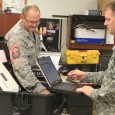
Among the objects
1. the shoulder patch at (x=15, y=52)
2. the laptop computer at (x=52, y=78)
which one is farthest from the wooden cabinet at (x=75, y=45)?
the shoulder patch at (x=15, y=52)

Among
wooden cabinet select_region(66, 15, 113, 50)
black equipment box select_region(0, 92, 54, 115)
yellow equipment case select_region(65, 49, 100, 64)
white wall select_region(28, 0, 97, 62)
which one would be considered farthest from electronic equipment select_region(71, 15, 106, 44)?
black equipment box select_region(0, 92, 54, 115)

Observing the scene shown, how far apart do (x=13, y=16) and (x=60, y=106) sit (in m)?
1.45

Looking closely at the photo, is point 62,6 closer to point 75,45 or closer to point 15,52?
point 75,45

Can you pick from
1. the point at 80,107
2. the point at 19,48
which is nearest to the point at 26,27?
the point at 19,48

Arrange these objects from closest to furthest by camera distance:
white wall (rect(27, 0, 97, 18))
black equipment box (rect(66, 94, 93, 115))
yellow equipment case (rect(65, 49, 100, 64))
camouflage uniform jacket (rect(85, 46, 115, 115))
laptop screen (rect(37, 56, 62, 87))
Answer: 1. camouflage uniform jacket (rect(85, 46, 115, 115))
2. laptop screen (rect(37, 56, 62, 87))
3. black equipment box (rect(66, 94, 93, 115))
4. yellow equipment case (rect(65, 49, 100, 64))
5. white wall (rect(27, 0, 97, 18))

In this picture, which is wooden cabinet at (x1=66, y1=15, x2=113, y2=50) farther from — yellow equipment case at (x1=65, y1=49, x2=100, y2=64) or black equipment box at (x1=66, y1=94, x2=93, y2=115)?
black equipment box at (x1=66, y1=94, x2=93, y2=115)

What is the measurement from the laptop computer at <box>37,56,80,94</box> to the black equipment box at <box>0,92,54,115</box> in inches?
3.9

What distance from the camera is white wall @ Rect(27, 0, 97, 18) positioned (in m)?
3.49

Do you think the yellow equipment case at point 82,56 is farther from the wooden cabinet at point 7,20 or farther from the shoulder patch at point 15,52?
the shoulder patch at point 15,52

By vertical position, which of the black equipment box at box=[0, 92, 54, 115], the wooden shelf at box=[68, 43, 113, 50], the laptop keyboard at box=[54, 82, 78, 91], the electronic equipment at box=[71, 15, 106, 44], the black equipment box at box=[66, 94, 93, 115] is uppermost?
the electronic equipment at box=[71, 15, 106, 44]

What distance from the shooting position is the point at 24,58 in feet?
6.61

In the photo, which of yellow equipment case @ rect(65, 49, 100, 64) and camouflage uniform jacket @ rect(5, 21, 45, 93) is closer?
camouflage uniform jacket @ rect(5, 21, 45, 93)

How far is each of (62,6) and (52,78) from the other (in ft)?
5.48

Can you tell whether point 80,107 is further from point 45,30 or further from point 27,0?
point 27,0
